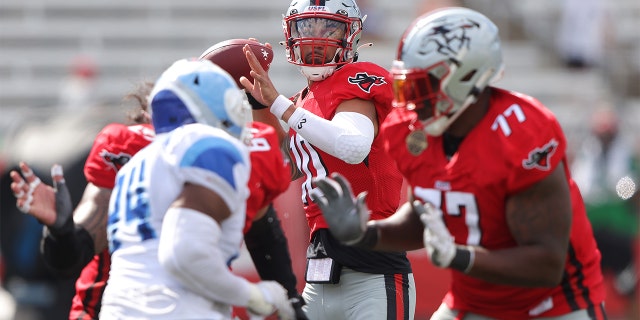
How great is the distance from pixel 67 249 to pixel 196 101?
3.40 ft

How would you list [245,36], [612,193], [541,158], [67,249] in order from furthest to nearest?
[245,36] < [612,193] < [67,249] < [541,158]

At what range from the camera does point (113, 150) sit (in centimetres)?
439

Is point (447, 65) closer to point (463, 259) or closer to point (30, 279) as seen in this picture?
point (463, 259)

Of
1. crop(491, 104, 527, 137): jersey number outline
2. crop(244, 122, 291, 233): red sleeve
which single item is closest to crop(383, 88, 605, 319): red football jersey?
crop(491, 104, 527, 137): jersey number outline

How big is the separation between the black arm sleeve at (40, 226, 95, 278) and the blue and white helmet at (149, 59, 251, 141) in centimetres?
85

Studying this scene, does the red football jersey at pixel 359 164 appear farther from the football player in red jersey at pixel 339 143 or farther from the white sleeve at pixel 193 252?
the white sleeve at pixel 193 252

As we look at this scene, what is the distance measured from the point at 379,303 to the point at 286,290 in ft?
2.58

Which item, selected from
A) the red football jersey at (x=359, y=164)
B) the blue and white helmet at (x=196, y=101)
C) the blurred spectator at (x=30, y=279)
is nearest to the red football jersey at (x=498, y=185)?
the blue and white helmet at (x=196, y=101)

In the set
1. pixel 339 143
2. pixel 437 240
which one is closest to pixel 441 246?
pixel 437 240

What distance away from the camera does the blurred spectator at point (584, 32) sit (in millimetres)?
12984

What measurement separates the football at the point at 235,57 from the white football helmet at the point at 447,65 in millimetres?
1193

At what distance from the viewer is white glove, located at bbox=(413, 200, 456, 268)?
3.46 m


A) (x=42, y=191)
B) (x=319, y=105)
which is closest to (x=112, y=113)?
(x=319, y=105)

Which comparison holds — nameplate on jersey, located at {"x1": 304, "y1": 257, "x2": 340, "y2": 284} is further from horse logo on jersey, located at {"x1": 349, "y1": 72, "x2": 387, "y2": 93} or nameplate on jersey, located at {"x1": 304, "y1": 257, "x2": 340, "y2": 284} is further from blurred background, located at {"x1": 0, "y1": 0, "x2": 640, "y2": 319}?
blurred background, located at {"x1": 0, "y1": 0, "x2": 640, "y2": 319}
